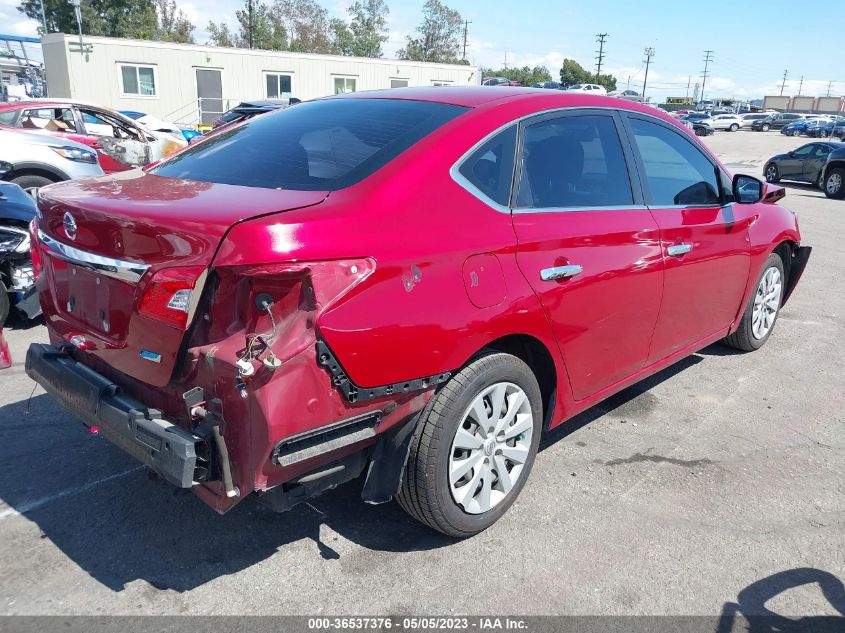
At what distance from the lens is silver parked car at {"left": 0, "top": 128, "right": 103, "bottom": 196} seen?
338 inches

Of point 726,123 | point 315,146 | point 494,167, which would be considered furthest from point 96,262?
point 726,123

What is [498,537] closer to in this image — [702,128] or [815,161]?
[815,161]

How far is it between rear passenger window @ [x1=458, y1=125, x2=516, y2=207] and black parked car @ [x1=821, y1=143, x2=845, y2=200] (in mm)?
18312

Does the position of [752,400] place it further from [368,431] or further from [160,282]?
[160,282]

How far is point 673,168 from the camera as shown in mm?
4066

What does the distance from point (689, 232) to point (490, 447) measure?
188 centimetres

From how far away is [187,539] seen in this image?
2914 millimetres

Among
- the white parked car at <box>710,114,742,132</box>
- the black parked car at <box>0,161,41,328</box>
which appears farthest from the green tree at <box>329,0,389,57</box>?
the black parked car at <box>0,161,41,328</box>

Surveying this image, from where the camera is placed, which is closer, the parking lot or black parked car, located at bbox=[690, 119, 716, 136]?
the parking lot

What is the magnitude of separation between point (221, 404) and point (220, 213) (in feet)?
2.13

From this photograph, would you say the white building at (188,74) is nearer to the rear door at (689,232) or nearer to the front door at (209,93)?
the front door at (209,93)

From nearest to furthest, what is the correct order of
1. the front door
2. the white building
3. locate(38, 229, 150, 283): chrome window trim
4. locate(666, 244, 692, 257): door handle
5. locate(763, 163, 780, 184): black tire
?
locate(38, 229, 150, 283): chrome window trim < locate(666, 244, 692, 257): door handle < locate(763, 163, 780, 184): black tire < the white building < the front door

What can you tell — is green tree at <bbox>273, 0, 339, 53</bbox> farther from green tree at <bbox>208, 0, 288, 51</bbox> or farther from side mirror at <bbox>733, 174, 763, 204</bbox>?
side mirror at <bbox>733, 174, 763, 204</bbox>

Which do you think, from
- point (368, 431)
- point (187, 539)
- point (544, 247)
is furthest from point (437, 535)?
point (544, 247)
